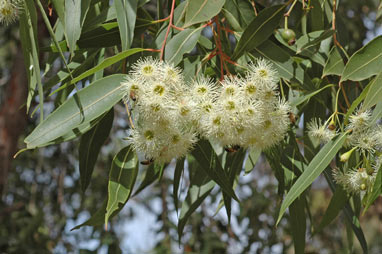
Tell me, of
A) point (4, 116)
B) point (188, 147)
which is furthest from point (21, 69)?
point (188, 147)

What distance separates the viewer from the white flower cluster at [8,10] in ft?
4.34

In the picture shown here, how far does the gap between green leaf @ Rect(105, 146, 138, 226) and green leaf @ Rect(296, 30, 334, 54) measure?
546 millimetres

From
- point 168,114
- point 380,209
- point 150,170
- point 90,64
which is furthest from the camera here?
point 380,209

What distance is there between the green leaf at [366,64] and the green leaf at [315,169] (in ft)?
0.53

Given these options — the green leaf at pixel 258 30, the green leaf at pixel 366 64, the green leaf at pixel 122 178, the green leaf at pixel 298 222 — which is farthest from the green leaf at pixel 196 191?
the green leaf at pixel 366 64

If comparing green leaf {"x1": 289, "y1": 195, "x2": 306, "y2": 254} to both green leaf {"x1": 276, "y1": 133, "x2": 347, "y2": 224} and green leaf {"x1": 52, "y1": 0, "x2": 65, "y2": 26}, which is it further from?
green leaf {"x1": 52, "y1": 0, "x2": 65, "y2": 26}

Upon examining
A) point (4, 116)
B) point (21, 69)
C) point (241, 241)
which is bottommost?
point (241, 241)

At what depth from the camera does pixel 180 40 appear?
143 cm

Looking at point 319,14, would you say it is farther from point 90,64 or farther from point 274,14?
point 90,64

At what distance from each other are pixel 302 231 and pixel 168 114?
709mm

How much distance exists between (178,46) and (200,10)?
109 mm

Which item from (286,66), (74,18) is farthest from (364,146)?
(74,18)

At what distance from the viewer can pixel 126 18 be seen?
139 cm

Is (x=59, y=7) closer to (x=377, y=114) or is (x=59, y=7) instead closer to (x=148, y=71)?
(x=148, y=71)
